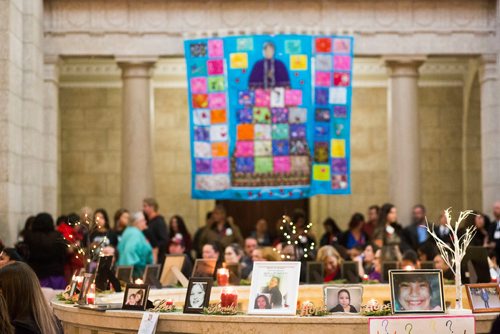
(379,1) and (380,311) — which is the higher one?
(379,1)

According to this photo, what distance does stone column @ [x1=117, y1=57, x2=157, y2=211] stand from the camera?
21.4 metres

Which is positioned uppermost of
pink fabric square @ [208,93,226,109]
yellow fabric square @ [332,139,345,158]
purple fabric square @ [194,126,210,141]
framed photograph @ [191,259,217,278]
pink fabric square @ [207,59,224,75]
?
pink fabric square @ [207,59,224,75]

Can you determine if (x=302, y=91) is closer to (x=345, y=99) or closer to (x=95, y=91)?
(x=345, y=99)

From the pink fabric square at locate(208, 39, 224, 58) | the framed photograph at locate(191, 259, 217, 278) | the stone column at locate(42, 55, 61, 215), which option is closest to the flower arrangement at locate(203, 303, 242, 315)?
the framed photograph at locate(191, 259, 217, 278)

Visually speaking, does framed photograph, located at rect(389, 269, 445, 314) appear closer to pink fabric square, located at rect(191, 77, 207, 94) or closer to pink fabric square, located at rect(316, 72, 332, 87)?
pink fabric square, located at rect(316, 72, 332, 87)

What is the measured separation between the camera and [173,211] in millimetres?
25625

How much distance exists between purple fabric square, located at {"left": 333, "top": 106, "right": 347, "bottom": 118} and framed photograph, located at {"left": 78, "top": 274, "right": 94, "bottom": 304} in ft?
34.9

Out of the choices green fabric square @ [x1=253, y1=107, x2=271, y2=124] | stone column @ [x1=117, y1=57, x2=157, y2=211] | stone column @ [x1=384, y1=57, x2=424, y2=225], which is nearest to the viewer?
green fabric square @ [x1=253, y1=107, x2=271, y2=124]

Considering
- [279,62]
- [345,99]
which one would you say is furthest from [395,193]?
[279,62]

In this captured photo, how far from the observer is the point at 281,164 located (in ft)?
67.5

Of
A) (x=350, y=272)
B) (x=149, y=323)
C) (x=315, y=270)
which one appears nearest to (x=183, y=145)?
(x=315, y=270)

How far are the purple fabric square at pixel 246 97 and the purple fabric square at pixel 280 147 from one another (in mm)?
884

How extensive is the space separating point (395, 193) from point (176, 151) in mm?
6357

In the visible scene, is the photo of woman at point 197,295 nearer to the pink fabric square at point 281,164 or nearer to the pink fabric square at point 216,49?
the pink fabric square at point 281,164
